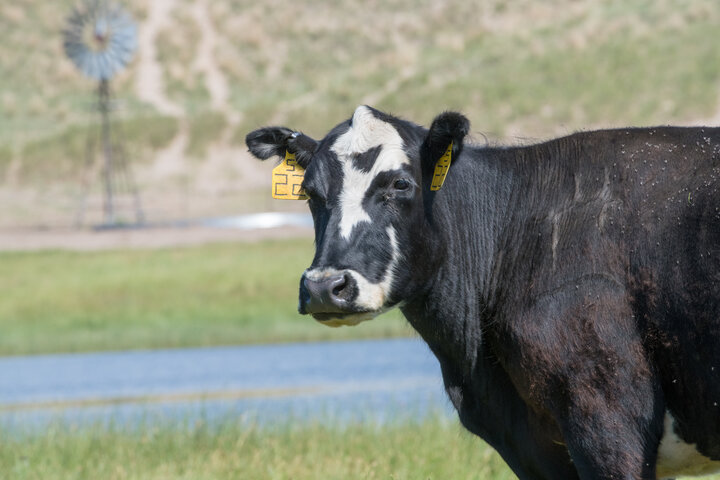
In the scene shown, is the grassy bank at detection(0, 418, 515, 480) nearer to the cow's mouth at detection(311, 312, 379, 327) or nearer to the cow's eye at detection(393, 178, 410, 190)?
the cow's mouth at detection(311, 312, 379, 327)

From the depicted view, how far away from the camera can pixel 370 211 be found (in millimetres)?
5984

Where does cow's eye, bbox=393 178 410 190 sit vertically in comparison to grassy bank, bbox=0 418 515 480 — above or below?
above

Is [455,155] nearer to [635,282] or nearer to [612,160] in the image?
[612,160]

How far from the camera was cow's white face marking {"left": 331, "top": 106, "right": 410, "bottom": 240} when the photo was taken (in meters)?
5.97

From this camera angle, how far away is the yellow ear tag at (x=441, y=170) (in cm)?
617

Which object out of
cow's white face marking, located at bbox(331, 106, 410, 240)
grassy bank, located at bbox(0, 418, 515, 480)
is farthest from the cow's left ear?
grassy bank, located at bbox(0, 418, 515, 480)

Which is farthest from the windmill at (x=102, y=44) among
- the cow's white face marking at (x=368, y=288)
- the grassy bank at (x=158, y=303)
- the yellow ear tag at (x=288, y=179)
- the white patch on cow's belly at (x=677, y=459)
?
the white patch on cow's belly at (x=677, y=459)

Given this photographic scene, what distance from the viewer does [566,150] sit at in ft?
20.1

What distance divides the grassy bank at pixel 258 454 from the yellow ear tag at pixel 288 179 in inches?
77.9

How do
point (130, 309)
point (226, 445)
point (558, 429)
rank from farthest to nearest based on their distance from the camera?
point (130, 309) < point (226, 445) < point (558, 429)

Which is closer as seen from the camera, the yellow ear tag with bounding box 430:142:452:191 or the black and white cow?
the black and white cow

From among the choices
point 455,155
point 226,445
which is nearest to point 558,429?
point 455,155

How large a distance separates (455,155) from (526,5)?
168ft

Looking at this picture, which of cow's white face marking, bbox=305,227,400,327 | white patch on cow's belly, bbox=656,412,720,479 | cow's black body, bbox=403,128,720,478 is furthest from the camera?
cow's white face marking, bbox=305,227,400,327
